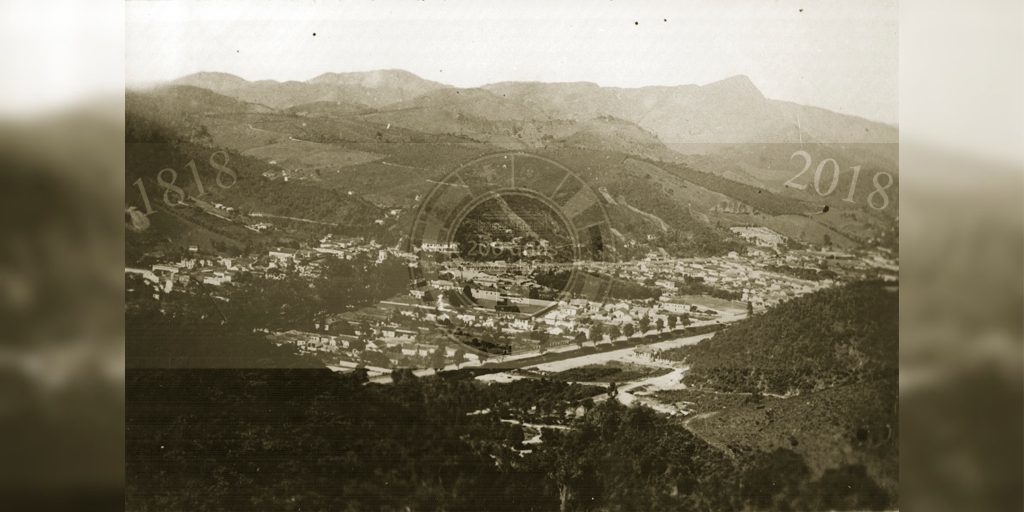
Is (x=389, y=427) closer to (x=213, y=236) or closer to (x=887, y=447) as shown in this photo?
(x=213, y=236)

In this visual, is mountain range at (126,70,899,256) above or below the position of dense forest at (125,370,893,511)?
above

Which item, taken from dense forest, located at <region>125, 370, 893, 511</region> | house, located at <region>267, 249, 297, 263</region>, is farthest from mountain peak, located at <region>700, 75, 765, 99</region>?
house, located at <region>267, 249, 297, 263</region>

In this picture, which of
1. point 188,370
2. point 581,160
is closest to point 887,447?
point 581,160

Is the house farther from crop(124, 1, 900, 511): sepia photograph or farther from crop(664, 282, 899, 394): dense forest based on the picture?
crop(664, 282, 899, 394): dense forest

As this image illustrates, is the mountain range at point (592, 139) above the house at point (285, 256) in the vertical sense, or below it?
above

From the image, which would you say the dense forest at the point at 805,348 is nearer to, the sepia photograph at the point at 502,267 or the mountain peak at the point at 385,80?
the sepia photograph at the point at 502,267

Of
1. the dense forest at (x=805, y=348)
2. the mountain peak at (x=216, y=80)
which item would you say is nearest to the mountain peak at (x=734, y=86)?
the dense forest at (x=805, y=348)

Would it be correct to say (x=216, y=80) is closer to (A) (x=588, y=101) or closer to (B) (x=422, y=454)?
(A) (x=588, y=101)
